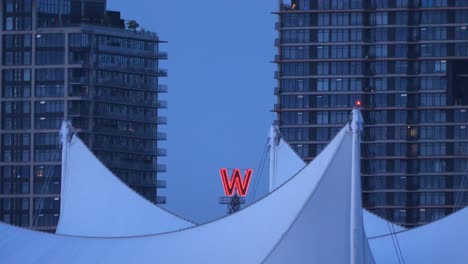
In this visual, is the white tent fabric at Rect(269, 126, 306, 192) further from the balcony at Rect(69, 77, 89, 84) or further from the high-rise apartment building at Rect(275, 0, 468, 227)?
the balcony at Rect(69, 77, 89, 84)

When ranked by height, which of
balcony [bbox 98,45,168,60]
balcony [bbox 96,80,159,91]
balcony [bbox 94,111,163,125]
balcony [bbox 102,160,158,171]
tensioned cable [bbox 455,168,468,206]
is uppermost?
balcony [bbox 98,45,168,60]

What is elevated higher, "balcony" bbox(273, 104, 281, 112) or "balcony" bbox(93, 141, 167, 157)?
"balcony" bbox(273, 104, 281, 112)

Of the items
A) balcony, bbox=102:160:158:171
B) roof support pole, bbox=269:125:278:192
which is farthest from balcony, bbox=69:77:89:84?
roof support pole, bbox=269:125:278:192

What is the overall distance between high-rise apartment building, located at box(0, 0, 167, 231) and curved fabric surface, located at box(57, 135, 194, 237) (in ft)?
147

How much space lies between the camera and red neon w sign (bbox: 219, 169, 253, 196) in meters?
107

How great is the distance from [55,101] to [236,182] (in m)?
24.8

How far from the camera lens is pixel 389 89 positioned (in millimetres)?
122188

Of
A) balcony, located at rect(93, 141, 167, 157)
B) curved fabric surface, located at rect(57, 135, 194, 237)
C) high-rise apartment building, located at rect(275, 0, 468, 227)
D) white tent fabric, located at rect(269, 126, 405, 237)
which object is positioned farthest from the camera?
balcony, located at rect(93, 141, 167, 157)

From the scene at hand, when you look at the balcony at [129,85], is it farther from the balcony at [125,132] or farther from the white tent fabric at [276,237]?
the white tent fabric at [276,237]

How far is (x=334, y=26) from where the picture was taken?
4877 inches

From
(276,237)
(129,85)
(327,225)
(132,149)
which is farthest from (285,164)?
(129,85)

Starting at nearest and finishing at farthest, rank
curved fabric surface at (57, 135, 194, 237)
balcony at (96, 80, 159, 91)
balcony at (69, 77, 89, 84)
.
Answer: curved fabric surface at (57, 135, 194, 237) → balcony at (69, 77, 89, 84) → balcony at (96, 80, 159, 91)

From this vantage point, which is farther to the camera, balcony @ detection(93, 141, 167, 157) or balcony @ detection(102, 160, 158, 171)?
balcony @ detection(102, 160, 158, 171)

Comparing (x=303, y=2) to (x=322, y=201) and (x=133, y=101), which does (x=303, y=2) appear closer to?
(x=133, y=101)
